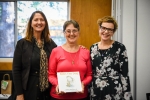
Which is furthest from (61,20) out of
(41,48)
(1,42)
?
(41,48)

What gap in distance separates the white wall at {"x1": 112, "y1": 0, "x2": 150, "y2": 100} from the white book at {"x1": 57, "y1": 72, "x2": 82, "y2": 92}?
1050 millimetres

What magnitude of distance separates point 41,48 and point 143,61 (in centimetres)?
137

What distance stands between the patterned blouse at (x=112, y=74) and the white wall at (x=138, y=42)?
2.30 ft

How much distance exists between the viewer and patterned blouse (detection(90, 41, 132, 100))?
1.78 m

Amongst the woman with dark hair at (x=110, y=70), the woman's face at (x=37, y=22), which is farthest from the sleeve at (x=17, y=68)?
the woman with dark hair at (x=110, y=70)

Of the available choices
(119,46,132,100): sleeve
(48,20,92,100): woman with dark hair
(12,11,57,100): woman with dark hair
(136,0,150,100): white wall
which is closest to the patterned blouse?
(119,46,132,100): sleeve

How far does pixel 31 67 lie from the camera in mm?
1895

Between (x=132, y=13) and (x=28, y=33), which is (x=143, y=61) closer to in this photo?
(x=132, y=13)

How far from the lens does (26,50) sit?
74.9 inches

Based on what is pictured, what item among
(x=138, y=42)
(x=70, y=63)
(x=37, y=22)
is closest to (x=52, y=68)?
(x=70, y=63)

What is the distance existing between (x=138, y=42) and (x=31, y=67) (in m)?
1.44

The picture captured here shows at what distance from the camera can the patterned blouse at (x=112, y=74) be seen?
5.84 feet

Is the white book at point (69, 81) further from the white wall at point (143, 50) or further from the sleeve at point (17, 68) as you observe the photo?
the white wall at point (143, 50)

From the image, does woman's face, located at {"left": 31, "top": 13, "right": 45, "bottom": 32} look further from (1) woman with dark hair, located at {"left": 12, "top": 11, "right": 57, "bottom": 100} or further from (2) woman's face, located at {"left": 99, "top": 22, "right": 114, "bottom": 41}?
(2) woman's face, located at {"left": 99, "top": 22, "right": 114, "bottom": 41}
